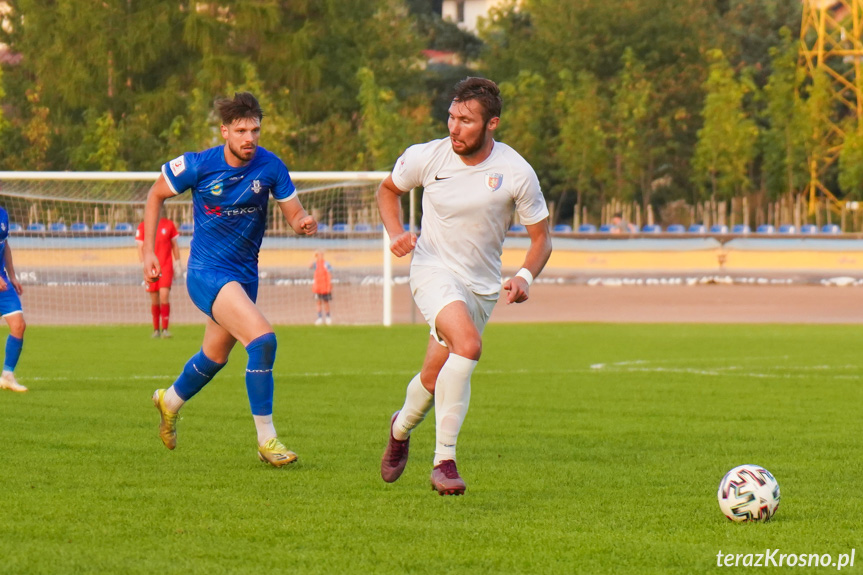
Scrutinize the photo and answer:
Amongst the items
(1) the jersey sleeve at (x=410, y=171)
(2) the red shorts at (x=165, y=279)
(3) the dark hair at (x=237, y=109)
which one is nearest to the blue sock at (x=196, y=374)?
(3) the dark hair at (x=237, y=109)

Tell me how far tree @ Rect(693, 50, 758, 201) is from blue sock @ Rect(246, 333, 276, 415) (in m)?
42.4

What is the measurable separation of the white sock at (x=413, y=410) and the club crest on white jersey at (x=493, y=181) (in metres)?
1.06

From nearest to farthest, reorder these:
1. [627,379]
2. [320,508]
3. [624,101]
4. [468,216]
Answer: [320,508] → [468,216] → [627,379] → [624,101]

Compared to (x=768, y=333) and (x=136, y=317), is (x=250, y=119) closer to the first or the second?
(x=768, y=333)

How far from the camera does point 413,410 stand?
7426 mm

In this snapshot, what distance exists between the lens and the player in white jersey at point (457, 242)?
7.11 m

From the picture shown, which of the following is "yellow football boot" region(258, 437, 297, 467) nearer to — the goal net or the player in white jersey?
the player in white jersey

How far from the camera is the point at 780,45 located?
63219 millimetres

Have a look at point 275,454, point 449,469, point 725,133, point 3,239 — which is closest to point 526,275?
point 449,469

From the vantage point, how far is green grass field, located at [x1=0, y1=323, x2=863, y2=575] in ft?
18.1

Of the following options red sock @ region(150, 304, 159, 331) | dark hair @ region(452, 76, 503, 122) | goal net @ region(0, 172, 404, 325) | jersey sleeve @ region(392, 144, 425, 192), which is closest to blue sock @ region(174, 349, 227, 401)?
jersey sleeve @ region(392, 144, 425, 192)

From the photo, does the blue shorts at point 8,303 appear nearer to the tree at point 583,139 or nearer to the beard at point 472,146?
the beard at point 472,146

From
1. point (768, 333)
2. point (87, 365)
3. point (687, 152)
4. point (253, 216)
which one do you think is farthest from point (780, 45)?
point (253, 216)

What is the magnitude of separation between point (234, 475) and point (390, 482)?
87 cm
